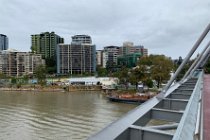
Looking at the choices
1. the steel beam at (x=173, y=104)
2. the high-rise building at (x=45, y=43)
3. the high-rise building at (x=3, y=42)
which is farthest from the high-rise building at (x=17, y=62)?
the steel beam at (x=173, y=104)

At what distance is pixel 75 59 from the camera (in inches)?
3465

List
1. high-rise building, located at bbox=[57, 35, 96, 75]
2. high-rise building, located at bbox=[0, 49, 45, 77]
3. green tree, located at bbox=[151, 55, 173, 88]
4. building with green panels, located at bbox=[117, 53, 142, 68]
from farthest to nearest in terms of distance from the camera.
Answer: building with green panels, located at bbox=[117, 53, 142, 68], high-rise building, located at bbox=[0, 49, 45, 77], high-rise building, located at bbox=[57, 35, 96, 75], green tree, located at bbox=[151, 55, 173, 88]

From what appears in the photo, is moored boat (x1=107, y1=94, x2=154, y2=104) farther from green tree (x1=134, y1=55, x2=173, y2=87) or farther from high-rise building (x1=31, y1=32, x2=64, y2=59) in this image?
high-rise building (x1=31, y1=32, x2=64, y2=59)

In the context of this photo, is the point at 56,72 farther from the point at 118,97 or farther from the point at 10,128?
the point at 10,128

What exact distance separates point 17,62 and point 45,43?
16527 mm

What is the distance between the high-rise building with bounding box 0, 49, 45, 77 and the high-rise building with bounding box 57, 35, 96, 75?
1074 cm

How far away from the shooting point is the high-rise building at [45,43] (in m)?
110

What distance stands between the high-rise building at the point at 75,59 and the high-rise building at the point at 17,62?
1074 cm

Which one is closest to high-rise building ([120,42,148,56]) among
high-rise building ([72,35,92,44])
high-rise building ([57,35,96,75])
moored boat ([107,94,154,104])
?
high-rise building ([72,35,92,44])

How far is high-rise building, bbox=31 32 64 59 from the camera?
109819 millimetres

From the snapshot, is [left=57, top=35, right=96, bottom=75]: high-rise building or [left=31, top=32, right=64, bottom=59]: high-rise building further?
[left=31, top=32, right=64, bottom=59]: high-rise building

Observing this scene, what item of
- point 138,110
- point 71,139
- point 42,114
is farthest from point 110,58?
point 138,110

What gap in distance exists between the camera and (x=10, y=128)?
1800cm

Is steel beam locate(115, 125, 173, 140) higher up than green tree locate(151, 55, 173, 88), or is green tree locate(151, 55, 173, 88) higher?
green tree locate(151, 55, 173, 88)
